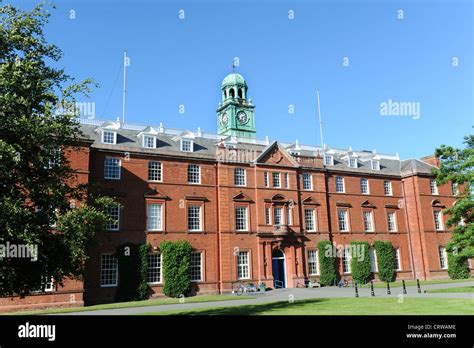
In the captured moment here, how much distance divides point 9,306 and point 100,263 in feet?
22.8

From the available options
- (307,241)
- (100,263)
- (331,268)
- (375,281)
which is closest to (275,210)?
(307,241)

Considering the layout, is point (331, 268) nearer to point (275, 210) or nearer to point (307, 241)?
point (307, 241)

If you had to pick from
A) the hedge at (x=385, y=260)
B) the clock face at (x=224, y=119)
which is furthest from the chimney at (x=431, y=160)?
the clock face at (x=224, y=119)

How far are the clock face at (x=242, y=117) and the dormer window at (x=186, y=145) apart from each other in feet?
75.6

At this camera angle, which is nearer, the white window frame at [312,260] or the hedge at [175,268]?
the hedge at [175,268]

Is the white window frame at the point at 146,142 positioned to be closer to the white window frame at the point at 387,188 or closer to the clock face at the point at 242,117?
the clock face at the point at 242,117

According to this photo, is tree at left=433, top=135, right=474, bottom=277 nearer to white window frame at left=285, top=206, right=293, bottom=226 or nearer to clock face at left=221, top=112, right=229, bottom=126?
white window frame at left=285, top=206, right=293, bottom=226

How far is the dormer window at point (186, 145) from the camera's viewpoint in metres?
37.9

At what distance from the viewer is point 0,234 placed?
13398 mm

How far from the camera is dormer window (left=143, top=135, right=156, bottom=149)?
36312mm

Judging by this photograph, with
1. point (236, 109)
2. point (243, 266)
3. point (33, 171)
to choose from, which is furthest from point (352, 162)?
point (33, 171)

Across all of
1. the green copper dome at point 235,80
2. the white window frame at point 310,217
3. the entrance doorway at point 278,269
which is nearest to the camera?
the entrance doorway at point 278,269

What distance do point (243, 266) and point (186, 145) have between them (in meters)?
12.7

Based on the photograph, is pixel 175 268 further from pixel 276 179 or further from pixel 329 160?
pixel 329 160
